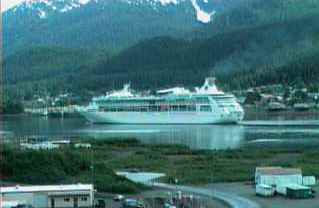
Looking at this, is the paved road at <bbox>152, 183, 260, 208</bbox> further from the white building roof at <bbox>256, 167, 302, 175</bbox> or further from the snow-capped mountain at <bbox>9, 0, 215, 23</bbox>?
the snow-capped mountain at <bbox>9, 0, 215, 23</bbox>

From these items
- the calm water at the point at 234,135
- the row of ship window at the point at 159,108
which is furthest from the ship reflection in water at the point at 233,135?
the row of ship window at the point at 159,108

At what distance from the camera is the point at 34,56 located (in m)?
90.5

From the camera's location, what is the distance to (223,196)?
1306 cm

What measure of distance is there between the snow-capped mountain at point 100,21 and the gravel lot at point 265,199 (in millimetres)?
81065

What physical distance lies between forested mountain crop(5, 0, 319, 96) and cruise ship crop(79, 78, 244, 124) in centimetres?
1835

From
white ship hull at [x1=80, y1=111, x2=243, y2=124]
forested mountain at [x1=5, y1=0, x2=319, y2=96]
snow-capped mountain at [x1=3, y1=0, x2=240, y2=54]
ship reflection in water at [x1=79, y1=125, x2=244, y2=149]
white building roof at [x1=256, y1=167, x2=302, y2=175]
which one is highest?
snow-capped mountain at [x1=3, y1=0, x2=240, y2=54]

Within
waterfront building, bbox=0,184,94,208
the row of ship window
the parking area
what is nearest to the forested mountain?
the row of ship window

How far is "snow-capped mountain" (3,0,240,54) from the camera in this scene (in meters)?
102

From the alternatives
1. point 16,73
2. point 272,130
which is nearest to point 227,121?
point 272,130

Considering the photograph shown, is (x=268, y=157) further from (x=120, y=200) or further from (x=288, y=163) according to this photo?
(x=120, y=200)

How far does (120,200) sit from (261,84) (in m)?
49.6

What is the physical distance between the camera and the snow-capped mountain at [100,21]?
335 feet

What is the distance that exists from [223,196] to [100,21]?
98.3 meters

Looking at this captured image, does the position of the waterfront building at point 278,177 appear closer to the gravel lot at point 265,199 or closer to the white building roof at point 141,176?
the gravel lot at point 265,199
